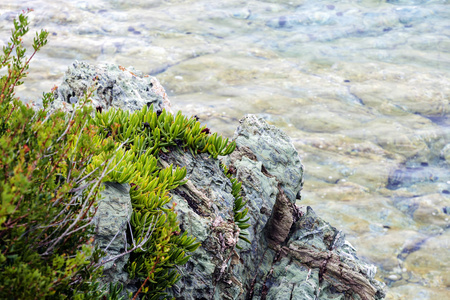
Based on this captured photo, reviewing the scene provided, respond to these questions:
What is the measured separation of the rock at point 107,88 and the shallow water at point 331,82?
9742mm

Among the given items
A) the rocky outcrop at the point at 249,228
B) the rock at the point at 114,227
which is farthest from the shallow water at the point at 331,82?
the rock at the point at 114,227

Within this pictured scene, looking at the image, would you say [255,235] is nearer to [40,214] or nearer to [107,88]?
[107,88]

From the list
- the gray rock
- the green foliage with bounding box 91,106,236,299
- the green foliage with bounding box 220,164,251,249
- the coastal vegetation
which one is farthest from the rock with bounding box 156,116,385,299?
the coastal vegetation

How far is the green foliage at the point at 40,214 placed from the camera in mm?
2969

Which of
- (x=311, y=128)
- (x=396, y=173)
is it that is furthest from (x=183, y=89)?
(x=396, y=173)

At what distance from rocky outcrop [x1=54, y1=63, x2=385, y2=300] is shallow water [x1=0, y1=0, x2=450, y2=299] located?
622 centimetres

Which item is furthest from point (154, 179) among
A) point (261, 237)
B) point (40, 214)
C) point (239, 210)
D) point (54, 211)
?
point (261, 237)

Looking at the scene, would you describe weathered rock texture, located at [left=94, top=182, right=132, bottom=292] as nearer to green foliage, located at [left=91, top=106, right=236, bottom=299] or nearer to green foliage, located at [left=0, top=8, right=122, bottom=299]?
green foliage, located at [left=91, top=106, right=236, bottom=299]

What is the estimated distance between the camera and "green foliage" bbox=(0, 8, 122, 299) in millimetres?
2969

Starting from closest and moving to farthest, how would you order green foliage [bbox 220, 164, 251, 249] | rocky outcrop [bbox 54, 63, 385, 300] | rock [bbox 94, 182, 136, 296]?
rock [bbox 94, 182, 136, 296] < rocky outcrop [bbox 54, 63, 385, 300] < green foliage [bbox 220, 164, 251, 249]

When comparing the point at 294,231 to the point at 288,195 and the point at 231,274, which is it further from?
Answer: the point at 231,274

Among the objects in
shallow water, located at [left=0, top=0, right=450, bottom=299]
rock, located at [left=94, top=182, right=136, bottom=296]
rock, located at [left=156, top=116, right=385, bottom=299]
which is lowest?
shallow water, located at [left=0, top=0, right=450, bottom=299]

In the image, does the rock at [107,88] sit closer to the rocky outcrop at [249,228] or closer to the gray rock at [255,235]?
the rocky outcrop at [249,228]

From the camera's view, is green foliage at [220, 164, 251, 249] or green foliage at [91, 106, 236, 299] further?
green foliage at [220, 164, 251, 249]
